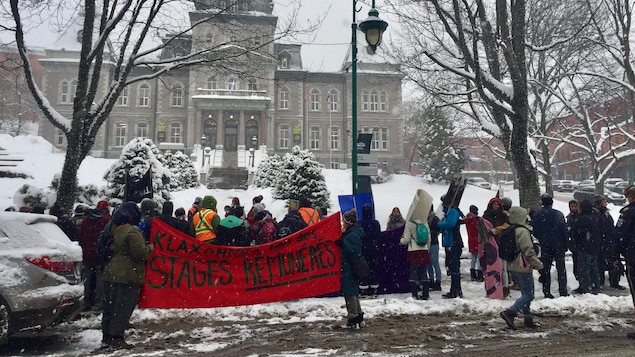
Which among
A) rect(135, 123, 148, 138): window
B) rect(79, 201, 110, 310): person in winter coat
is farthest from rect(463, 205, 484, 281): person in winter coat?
rect(135, 123, 148, 138): window

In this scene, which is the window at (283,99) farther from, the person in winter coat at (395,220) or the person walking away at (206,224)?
the person walking away at (206,224)

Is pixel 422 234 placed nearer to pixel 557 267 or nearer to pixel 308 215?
pixel 308 215

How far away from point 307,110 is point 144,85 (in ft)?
62.0

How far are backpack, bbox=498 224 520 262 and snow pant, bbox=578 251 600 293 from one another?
3.68m

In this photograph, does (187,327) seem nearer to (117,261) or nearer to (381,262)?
(117,261)

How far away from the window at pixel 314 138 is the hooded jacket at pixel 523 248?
46.6 m

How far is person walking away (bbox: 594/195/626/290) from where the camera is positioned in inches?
369

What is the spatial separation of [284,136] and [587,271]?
44.7 meters

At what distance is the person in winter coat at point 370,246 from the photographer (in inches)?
289

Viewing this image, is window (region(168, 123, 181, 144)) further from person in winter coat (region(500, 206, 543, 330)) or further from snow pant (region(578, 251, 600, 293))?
person in winter coat (region(500, 206, 543, 330))

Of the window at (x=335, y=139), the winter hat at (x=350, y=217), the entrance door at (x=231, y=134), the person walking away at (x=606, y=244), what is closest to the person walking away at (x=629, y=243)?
the winter hat at (x=350, y=217)

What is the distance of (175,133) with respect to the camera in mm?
49844

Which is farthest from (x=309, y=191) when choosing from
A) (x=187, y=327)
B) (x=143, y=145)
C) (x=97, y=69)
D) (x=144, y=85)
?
(x=144, y=85)

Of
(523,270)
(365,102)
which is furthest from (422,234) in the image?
(365,102)
